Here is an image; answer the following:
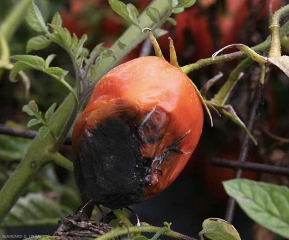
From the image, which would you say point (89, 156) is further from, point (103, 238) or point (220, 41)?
point (220, 41)

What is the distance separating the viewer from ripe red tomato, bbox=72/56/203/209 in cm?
48

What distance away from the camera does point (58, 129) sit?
2.14 ft

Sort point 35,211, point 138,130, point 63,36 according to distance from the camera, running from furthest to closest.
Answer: point 35,211
point 63,36
point 138,130

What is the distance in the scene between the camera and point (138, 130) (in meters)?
0.48

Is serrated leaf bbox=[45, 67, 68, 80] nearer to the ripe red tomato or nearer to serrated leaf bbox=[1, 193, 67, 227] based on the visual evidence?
the ripe red tomato

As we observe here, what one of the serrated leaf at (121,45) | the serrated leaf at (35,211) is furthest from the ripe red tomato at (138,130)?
the serrated leaf at (35,211)

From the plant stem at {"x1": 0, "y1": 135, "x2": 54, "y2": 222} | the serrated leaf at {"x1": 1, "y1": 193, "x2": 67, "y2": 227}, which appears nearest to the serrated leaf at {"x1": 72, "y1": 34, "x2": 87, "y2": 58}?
the plant stem at {"x1": 0, "y1": 135, "x2": 54, "y2": 222}

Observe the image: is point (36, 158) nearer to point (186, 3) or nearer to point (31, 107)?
point (31, 107)

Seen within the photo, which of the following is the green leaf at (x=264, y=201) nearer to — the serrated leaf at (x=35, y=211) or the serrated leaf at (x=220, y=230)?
the serrated leaf at (x=220, y=230)

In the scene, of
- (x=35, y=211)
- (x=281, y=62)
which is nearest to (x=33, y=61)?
(x=281, y=62)

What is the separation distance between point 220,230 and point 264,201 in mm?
47

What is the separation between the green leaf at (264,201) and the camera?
0.50 m

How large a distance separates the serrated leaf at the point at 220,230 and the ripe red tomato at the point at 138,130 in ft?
0.18

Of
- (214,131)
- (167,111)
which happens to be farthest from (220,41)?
(167,111)
